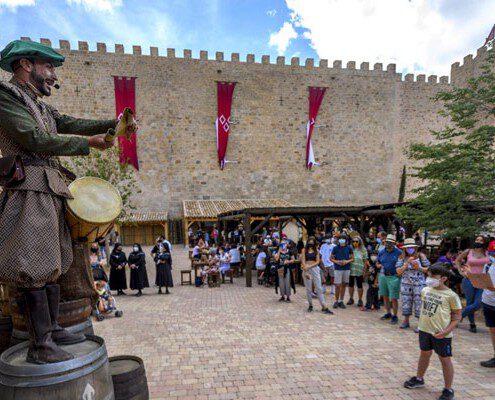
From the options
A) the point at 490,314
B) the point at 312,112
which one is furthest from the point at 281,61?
the point at 490,314

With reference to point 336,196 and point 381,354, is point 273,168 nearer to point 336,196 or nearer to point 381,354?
point 336,196

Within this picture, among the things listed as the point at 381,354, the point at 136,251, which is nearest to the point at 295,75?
the point at 136,251

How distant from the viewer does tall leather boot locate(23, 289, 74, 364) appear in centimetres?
176

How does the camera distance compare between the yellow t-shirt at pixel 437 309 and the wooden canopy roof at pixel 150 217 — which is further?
the wooden canopy roof at pixel 150 217

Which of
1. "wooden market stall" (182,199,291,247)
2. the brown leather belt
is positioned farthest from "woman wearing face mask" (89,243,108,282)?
"wooden market stall" (182,199,291,247)

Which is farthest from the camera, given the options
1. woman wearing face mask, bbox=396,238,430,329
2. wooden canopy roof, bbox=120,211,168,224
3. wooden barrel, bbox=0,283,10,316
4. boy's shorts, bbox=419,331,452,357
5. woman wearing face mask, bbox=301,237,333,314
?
wooden canopy roof, bbox=120,211,168,224

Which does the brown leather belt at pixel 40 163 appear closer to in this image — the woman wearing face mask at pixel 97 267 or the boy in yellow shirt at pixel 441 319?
the boy in yellow shirt at pixel 441 319

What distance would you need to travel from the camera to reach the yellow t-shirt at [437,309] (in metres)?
3.69

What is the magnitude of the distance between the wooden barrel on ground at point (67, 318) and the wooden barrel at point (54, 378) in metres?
0.19

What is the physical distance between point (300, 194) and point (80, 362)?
2539 centimetres

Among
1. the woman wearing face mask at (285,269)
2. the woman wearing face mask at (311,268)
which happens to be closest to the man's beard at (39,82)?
the woman wearing face mask at (311,268)

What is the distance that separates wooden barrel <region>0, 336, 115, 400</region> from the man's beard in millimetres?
1541

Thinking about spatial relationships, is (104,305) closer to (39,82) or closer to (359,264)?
(359,264)

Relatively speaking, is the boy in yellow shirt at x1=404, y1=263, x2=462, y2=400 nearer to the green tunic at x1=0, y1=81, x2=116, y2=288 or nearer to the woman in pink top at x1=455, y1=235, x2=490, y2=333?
the woman in pink top at x1=455, y1=235, x2=490, y2=333
